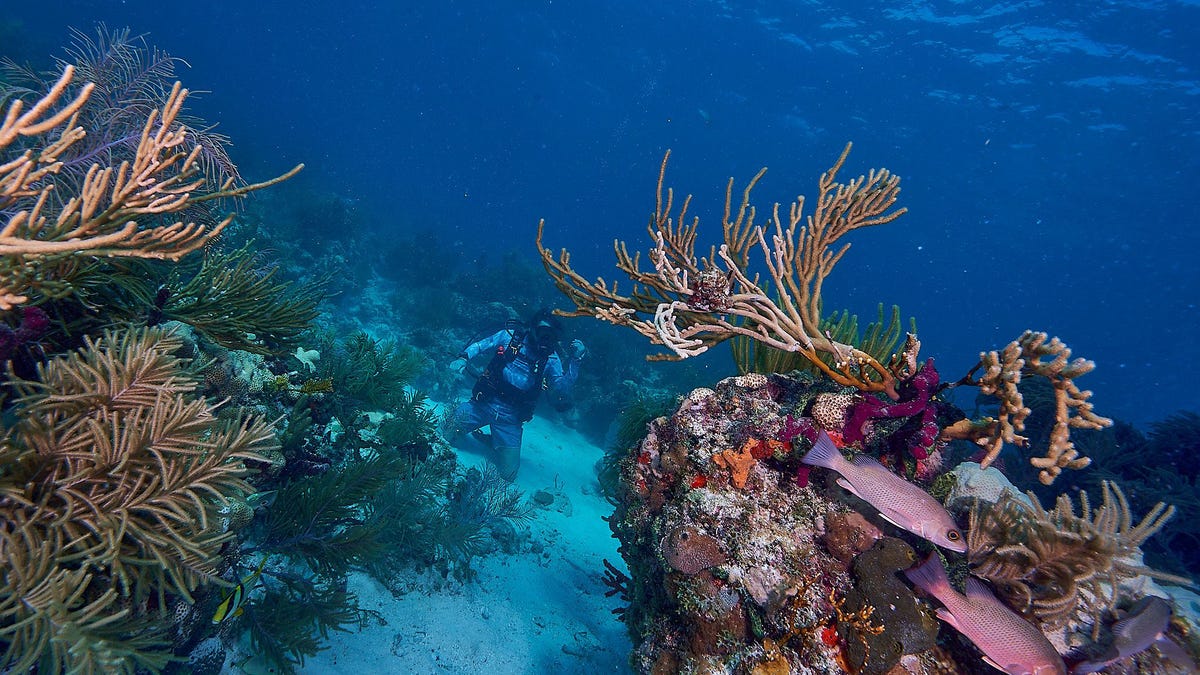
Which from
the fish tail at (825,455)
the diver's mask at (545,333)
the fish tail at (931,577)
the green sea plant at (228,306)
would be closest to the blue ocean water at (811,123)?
the diver's mask at (545,333)

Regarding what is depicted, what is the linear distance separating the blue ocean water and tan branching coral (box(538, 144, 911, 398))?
16066mm

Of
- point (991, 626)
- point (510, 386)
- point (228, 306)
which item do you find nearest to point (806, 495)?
point (991, 626)

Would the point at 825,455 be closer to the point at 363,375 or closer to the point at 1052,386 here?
the point at 1052,386

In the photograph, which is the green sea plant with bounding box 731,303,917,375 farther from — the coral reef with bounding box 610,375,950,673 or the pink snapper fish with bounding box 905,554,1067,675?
the pink snapper fish with bounding box 905,554,1067,675

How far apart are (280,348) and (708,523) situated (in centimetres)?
410

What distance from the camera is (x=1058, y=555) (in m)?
2.29

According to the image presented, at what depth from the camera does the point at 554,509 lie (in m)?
9.45

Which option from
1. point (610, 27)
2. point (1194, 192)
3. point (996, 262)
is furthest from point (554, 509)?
point (996, 262)

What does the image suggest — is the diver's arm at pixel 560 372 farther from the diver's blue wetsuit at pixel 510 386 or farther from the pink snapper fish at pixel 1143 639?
the pink snapper fish at pixel 1143 639

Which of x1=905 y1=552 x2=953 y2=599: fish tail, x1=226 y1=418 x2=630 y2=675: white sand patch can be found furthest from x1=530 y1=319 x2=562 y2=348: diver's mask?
x1=905 y1=552 x2=953 y2=599: fish tail

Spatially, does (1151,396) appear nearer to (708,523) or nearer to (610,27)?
(610,27)

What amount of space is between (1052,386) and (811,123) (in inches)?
1991

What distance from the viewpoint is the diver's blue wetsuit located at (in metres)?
9.69

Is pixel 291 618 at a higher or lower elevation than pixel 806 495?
lower
